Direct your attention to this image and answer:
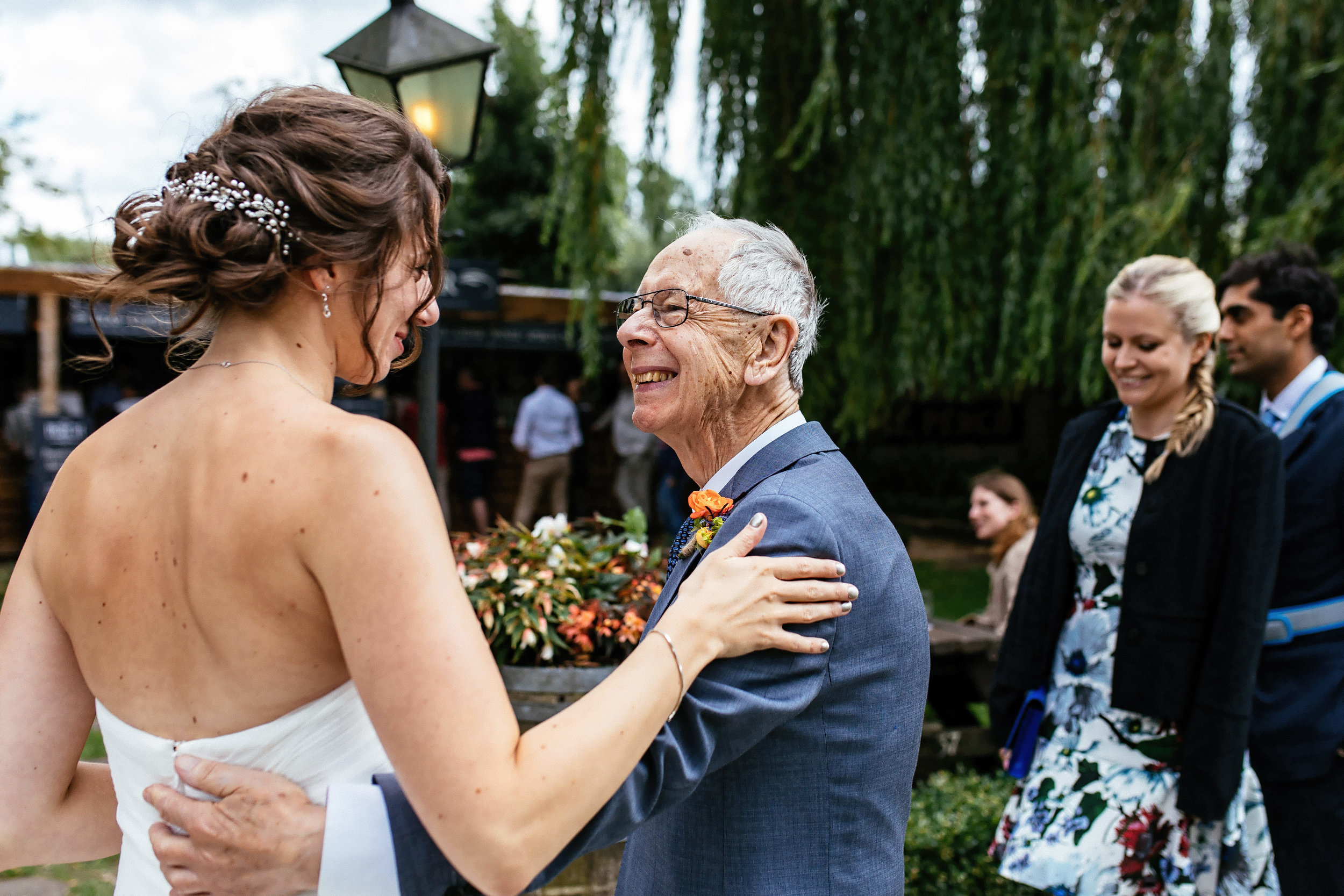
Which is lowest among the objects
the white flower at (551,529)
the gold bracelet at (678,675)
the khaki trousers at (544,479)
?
the khaki trousers at (544,479)

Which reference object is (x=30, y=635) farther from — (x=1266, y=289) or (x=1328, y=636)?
(x=1266, y=289)

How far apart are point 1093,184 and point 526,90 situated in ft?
60.9

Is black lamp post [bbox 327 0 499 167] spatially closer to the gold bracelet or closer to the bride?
the bride

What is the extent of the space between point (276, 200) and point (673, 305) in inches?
30.0

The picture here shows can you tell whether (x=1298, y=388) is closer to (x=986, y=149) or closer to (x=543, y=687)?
(x=543, y=687)

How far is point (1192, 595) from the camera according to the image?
8.45 feet

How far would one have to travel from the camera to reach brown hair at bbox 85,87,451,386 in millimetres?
1180

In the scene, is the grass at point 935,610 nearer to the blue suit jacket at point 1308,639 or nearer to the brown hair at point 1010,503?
the brown hair at point 1010,503

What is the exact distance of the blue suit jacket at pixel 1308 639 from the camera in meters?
2.61

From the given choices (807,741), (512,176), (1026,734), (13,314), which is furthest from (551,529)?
(512,176)

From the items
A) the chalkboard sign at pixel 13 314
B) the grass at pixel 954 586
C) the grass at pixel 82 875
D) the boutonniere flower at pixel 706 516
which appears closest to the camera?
the boutonniere flower at pixel 706 516

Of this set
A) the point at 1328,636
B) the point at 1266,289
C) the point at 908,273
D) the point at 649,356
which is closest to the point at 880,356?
the point at 908,273

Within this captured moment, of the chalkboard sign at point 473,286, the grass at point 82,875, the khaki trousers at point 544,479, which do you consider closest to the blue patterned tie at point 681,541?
the grass at point 82,875

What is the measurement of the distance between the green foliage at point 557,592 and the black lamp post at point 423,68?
77 cm
